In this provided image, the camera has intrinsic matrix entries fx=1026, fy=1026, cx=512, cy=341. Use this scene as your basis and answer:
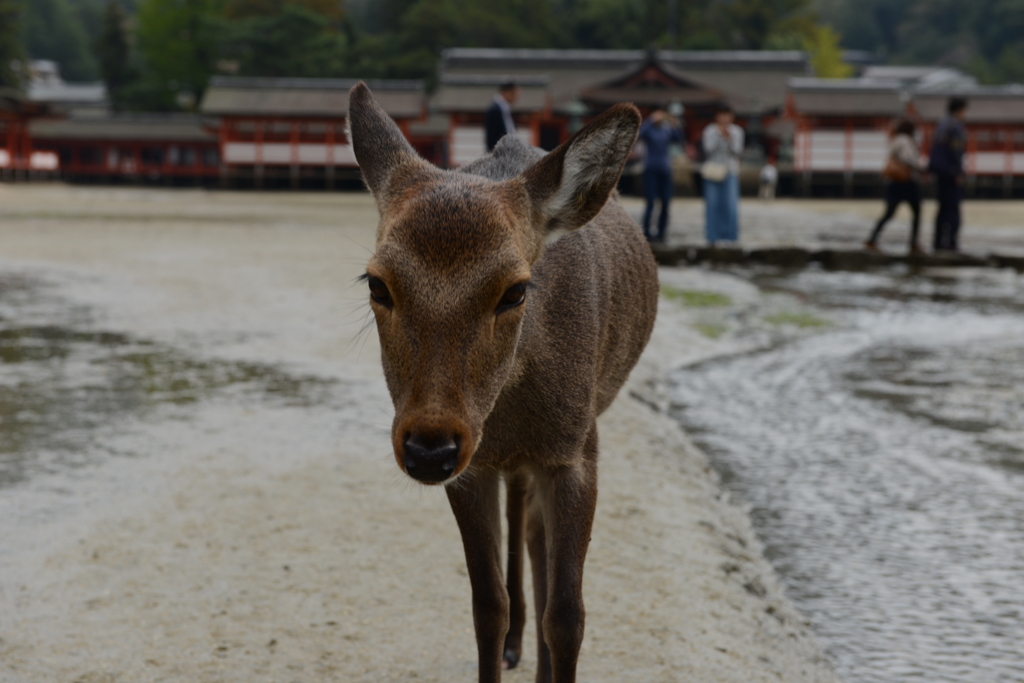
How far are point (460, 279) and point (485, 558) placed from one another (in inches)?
37.2

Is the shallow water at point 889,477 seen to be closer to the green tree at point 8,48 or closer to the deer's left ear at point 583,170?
the deer's left ear at point 583,170

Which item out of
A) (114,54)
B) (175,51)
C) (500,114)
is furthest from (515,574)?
(114,54)

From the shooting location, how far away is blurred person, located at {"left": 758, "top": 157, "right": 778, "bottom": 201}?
40.8m

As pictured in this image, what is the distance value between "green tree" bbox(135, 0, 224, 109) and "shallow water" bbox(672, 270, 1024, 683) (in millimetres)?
55318

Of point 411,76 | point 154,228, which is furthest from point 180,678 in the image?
point 411,76

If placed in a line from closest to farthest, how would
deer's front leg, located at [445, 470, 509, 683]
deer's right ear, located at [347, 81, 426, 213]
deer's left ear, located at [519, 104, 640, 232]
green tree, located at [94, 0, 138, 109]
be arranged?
1. deer's left ear, located at [519, 104, 640, 232]
2. deer's right ear, located at [347, 81, 426, 213]
3. deer's front leg, located at [445, 470, 509, 683]
4. green tree, located at [94, 0, 138, 109]

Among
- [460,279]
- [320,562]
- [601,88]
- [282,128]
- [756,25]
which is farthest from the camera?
[756,25]

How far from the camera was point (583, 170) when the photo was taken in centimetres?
245

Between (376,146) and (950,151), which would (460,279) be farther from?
(950,151)

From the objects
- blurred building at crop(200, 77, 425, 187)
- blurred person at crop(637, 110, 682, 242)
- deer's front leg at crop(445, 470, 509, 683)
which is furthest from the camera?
blurred building at crop(200, 77, 425, 187)

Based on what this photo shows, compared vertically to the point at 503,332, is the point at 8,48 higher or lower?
higher

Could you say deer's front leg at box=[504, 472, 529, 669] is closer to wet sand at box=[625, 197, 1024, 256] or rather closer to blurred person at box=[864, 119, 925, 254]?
blurred person at box=[864, 119, 925, 254]

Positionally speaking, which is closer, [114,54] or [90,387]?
[90,387]

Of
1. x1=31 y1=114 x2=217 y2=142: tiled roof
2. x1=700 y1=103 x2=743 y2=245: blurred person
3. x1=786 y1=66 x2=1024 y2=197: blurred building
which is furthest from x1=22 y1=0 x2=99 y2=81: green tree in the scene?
x1=700 y1=103 x2=743 y2=245: blurred person
